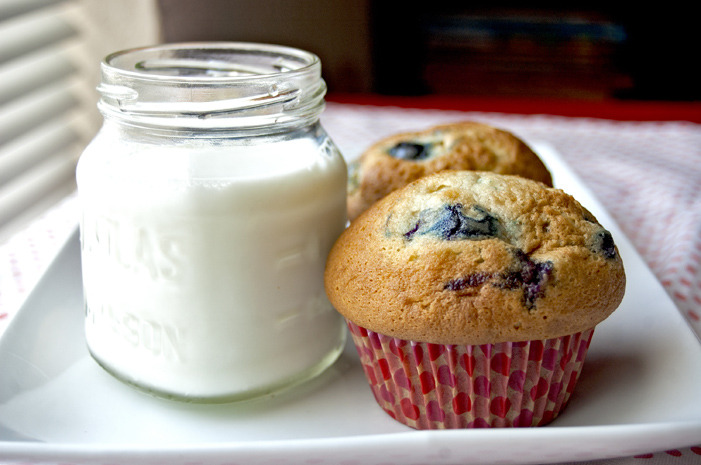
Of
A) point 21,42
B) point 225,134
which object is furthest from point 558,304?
point 21,42

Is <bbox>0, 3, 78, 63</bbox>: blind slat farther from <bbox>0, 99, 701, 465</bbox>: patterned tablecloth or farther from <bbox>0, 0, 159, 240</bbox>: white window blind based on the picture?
<bbox>0, 99, 701, 465</bbox>: patterned tablecloth

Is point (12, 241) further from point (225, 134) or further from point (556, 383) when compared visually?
point (556, 383)

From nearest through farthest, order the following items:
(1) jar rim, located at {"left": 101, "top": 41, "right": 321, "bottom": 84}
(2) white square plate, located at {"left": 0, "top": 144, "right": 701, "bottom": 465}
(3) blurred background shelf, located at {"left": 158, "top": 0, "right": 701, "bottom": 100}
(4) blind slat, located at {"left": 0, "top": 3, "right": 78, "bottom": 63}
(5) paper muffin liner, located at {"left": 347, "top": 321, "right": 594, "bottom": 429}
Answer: (2) white square plate, located at {"left": 0, "top": 144, "right": 701, "bottom": 465} → (5) paper muffin liner, located at {"left": 347, "top": 321, "right": 594, "bottom": 429} → (1) jar rim, located at {"left": 101, "top": 41, "right": 321, "bottom": 84} → (4) blind slat, located at {"left": 0, "top": 3, "right": 78, "bottom": 63} → (3) blurred background shelf, located at {"left": 158, "top": 0, "right": 701, "bottom": 100}

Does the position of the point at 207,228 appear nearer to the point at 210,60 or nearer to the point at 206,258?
the point at 206,258

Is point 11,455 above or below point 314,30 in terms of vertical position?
above

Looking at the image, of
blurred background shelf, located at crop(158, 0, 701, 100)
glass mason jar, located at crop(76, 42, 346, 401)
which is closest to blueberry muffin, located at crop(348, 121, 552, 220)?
glass mason jar, located at crop(76, 42, 346, 401)

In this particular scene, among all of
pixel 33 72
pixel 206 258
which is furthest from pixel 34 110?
pixel 206 258

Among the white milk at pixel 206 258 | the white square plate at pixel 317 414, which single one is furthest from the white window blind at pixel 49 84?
the white milk at pixel 206 258

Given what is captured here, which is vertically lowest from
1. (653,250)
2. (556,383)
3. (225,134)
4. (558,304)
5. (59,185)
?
(59,185)
